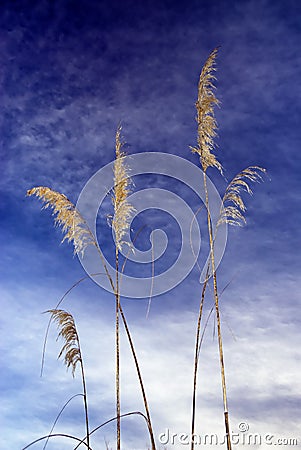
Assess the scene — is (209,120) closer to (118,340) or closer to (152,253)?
(152,253)

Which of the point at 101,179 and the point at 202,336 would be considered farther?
the point at 101,179

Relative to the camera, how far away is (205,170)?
236 inches

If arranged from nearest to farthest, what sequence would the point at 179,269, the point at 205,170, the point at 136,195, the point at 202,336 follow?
the point at 202,336 → the point at 205,170 → the point at 179,269 → the point at 136,195

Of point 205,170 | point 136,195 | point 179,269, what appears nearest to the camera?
point 205,170

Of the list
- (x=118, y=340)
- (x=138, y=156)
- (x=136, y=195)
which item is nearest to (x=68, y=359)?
(x=118, y=340)

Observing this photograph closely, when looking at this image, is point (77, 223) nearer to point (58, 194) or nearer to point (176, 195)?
point (58, 194)

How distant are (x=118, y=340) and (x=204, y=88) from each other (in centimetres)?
299

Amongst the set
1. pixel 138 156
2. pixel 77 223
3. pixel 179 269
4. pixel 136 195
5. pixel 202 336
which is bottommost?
pixel 202 336

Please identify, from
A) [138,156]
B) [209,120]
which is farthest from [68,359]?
[209,120]

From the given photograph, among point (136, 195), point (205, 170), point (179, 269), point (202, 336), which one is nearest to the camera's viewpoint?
point (202, 336)

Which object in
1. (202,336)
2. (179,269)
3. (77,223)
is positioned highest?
(77,223)

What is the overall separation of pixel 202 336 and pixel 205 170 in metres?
1.77

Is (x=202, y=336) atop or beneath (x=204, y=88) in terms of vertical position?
beneath

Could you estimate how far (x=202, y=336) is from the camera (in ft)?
18.2
